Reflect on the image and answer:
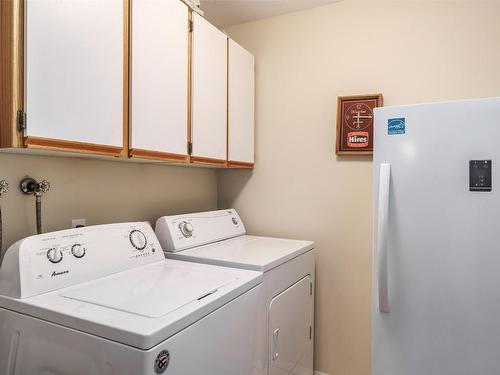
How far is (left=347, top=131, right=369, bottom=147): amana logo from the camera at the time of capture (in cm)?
207

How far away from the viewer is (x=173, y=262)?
1617mm

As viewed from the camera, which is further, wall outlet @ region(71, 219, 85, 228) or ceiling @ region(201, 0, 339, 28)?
ceiling @ region(201, 0, 339, 28)

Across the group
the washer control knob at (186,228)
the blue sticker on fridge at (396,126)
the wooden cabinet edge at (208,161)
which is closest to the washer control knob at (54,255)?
the washer control knob at (186,228)

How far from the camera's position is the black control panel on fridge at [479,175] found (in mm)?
1346

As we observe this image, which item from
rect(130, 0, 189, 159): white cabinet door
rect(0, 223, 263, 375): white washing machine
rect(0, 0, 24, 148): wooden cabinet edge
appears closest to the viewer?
rect(0, 223, 263, 375): white washing machine

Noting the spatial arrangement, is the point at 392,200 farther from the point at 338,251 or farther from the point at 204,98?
the point at 204,98

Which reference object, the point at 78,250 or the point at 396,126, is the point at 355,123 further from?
the point at 78,250

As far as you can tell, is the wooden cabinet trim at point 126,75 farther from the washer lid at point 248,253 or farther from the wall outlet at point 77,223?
the washer lid at point 248,253

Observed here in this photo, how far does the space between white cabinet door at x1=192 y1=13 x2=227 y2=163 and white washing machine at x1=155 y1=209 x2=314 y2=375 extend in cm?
43

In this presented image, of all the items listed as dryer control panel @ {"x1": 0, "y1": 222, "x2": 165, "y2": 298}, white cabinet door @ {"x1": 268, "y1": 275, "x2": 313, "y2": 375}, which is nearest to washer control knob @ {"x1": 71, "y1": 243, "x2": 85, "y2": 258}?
dryer control panel @ {"x1": 0, "y1": 222, "x2": 165, "y2": 298}

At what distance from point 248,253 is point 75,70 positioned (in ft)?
3.67

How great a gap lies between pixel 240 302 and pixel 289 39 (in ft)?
6.08

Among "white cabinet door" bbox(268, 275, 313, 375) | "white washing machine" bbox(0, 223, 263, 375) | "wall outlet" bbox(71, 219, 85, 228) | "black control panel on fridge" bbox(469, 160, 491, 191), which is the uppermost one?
"black control panel on fridge" bbox(469, 160, 491, 191)

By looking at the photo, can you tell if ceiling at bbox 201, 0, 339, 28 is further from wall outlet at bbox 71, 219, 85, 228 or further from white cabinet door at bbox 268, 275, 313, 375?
white cabinet door at bbox 268, 275, 313, 375
